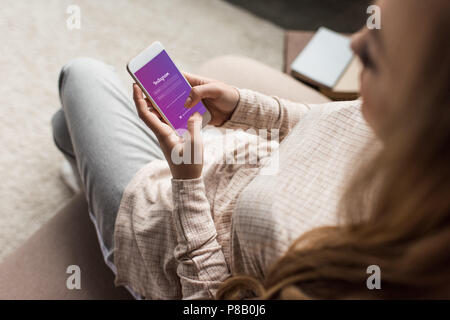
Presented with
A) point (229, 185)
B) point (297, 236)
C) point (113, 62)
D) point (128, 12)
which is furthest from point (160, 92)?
point (128, 12)

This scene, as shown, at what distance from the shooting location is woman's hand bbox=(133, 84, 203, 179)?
617mm

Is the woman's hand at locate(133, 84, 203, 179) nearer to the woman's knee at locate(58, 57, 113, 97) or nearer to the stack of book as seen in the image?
the woman's knee at locate(58, 57, 113, 97)

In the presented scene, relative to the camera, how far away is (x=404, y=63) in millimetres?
365

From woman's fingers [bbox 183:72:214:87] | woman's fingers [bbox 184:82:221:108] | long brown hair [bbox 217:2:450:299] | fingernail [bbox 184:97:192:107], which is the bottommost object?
long brown hair [bbox 217:2:450:299]

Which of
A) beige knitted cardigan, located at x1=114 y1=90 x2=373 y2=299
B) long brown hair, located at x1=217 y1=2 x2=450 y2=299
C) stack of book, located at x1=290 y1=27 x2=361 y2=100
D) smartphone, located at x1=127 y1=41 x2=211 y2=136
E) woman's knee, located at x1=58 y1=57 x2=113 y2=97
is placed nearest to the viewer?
long brown hair, located at x1=217 y1=2 x2=450 y2=299

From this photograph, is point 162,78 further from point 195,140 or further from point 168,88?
point 195,140

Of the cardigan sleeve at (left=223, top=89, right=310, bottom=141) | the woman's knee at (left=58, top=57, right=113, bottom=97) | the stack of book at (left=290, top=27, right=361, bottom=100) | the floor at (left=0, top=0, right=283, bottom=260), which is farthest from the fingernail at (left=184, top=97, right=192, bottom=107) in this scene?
the floor at (left=0, top=0, right=283, bottom=260)

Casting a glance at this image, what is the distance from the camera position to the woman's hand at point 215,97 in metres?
0.69

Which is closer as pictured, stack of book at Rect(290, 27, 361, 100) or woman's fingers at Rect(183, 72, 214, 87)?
woman's fingers at Rect(183, 72, 214, 87)

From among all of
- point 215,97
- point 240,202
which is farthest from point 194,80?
point 240,202

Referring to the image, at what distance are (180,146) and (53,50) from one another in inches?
42.2

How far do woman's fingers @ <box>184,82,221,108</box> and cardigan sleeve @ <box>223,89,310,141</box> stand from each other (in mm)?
59
